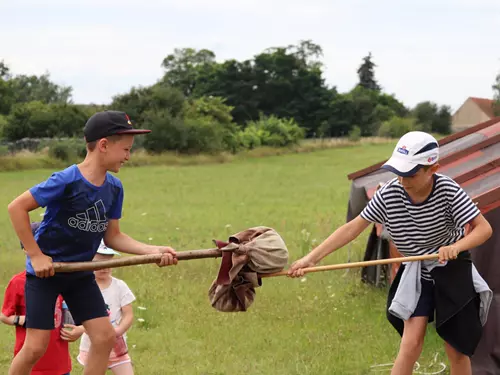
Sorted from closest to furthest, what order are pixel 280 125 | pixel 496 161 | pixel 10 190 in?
pixel 496 161 < pixel 10 190 < pixel 280 125

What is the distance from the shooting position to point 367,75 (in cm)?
10812

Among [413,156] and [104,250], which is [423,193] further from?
[104,250]

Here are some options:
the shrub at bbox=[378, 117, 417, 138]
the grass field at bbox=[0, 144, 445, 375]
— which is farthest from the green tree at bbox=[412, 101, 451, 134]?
the grass field at bbox=[0, 144, 445, 375]

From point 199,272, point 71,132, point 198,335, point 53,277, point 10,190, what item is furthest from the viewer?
point 71,132

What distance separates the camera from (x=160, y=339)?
22.3 feet

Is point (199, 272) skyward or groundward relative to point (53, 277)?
groundward

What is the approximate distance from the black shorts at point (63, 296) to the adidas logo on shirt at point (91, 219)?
0.29 metres

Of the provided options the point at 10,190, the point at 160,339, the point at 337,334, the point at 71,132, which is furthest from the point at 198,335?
the point at 71,132

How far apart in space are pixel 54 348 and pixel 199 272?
5108 mm

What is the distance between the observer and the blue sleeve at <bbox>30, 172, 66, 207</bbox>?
420 centimetres

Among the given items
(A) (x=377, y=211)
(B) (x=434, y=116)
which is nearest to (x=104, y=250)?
(A) (x=377, y=211)

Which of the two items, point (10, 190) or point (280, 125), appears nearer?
point (10, 190)

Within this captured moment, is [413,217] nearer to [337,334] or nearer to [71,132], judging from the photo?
[337,334]

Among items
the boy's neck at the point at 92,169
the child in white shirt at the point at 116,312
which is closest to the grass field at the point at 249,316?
the child in white shirt at the point at 116,312
